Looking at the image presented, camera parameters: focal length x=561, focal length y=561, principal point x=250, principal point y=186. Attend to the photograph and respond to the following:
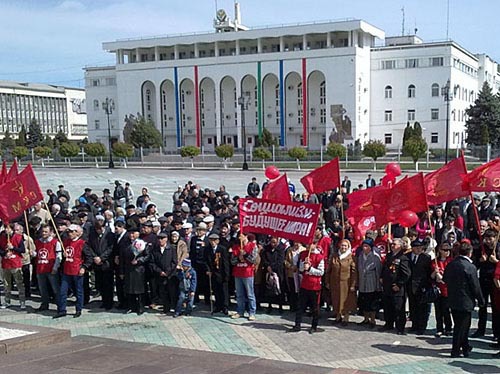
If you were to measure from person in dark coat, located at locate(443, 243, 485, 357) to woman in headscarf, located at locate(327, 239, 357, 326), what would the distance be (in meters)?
1.82

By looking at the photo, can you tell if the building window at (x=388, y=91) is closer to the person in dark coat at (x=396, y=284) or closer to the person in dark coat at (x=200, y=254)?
the person in dark coat at (x=200, y=254)

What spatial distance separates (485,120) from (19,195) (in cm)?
5911

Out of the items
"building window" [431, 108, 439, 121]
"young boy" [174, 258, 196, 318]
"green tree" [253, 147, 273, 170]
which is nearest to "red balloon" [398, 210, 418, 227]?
"young boy" [174, 258, 196, 318]

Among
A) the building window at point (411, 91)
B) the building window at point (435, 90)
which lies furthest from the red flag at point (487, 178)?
the building window at point (411, 91)

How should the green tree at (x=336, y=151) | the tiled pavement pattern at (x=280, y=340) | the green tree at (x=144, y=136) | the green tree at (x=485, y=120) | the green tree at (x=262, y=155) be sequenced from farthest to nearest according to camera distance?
1. the green tree at (x=144, y=136)
2. the green tree at (x=485, y=120)
3. the green tree at (x=262, y=155)
4. the green tree at (x=336, y=151)
5. the tiled pavement pattern at (x=280, y=340)

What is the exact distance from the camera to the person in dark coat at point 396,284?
840 cm

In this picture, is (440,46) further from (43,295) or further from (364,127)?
(43,295)

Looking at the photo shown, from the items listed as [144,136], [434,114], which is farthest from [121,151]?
[434,114]

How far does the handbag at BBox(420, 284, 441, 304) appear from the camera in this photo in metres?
8.30

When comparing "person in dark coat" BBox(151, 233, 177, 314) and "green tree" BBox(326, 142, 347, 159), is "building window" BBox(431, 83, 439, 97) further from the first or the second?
"person in dark coat" BBox(151, 233, 177, 314)

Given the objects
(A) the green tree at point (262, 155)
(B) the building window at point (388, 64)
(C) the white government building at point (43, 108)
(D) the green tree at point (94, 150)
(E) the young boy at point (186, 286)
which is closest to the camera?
(E) the young boy at point (186, 286)

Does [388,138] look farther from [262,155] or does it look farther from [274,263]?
[274,263]

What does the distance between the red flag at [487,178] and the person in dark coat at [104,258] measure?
6.23 metres

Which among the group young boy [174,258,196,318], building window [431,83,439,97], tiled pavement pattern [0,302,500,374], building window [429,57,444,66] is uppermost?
building window [429,57,444,66]
